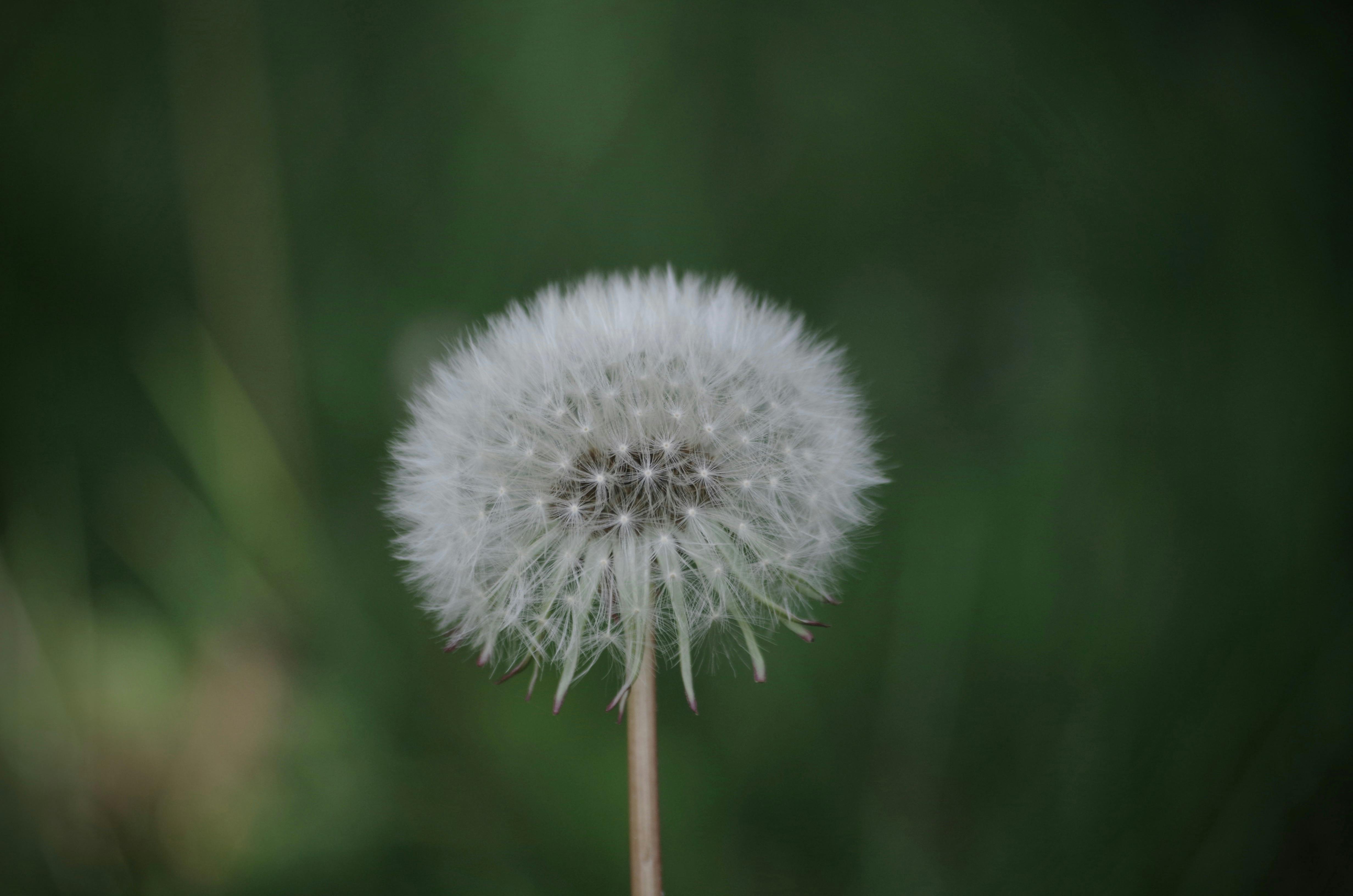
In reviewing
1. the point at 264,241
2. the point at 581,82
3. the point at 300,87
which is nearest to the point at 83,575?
the point at 264,241

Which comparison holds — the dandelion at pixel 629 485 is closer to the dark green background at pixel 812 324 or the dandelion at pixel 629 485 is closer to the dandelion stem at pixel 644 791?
the dandelion stem at pixel 644 791

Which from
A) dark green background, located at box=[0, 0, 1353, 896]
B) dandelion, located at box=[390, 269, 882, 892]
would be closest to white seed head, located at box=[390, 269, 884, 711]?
dandelion, located at box=[390, 269, 882, 892]

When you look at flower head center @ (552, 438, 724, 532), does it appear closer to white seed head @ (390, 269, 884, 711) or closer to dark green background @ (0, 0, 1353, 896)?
white seed head @ (390, 269, 884, 711)

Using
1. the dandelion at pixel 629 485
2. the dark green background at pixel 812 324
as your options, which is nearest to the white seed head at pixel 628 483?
the dandelion at pixel 629 485

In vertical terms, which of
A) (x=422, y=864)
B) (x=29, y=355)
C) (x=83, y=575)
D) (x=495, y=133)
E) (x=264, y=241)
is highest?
(x=495, y=133)

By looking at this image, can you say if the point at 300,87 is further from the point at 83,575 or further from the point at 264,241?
the point at 83,575

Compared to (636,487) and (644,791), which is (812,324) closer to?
(636,487)

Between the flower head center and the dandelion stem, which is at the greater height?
the flower head center
